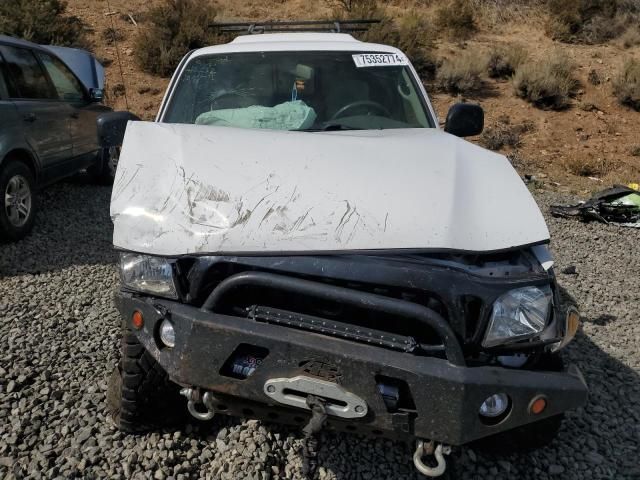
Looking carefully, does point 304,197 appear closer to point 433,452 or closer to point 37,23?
point 433,452

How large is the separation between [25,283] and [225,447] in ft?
8.71

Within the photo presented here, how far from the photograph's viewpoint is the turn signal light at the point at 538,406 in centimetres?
189

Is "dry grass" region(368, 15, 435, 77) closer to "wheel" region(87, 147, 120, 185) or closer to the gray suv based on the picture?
"wheel" region(87, 147, 120, 185)

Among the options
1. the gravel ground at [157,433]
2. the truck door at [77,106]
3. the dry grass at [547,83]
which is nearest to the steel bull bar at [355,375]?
the gravel ground at [157,433]

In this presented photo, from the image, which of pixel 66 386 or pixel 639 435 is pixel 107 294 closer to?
pixel 66 386

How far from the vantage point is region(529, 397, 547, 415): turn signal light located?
189cm

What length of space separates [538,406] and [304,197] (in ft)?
3.78

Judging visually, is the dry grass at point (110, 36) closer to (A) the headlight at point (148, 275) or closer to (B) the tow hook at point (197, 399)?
(A) the headlight at point (148, 275)

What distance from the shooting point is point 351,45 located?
377 cm

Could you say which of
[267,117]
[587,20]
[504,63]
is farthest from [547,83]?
[267,117]

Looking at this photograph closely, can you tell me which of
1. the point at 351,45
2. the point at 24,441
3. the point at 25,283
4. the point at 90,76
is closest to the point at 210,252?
the point at 24,441

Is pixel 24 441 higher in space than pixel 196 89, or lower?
lower

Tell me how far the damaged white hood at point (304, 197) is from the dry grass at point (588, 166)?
8.88m

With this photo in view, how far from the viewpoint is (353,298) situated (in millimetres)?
1831
